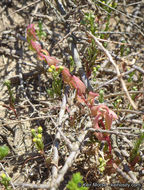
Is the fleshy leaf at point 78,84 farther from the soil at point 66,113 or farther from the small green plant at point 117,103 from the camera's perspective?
the small green plant at point 117,103

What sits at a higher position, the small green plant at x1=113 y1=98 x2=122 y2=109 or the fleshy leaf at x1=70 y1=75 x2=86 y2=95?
the fleshy leaf at x1=70 y1=75 x2=86 y2=95

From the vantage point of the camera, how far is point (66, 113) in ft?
6.21

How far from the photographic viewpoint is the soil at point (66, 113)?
5.23 ft

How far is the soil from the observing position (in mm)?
1595

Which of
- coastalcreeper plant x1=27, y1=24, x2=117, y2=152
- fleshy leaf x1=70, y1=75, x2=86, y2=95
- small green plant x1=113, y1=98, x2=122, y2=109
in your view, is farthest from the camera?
small green plant x1=113, y1=98, x2=122, y2=109

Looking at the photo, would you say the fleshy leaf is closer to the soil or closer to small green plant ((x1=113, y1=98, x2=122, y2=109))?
the soil

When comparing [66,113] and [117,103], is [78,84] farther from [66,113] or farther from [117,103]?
[117,103]

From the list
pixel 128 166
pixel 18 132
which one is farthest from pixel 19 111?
pixel 128 166

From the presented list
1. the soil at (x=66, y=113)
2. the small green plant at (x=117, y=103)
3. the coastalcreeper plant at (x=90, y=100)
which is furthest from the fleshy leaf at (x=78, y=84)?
the small green plant at (x=117, y=103)

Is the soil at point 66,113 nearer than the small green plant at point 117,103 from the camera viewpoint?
Yes

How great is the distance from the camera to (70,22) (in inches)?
82.4

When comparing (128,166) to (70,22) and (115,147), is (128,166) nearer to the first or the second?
(115,147)

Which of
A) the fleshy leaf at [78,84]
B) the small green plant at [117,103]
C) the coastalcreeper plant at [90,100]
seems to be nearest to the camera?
the coastalcreeper plant at [90,100]

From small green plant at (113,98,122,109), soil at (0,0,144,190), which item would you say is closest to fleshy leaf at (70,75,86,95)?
soil at (0,0,144,190)
